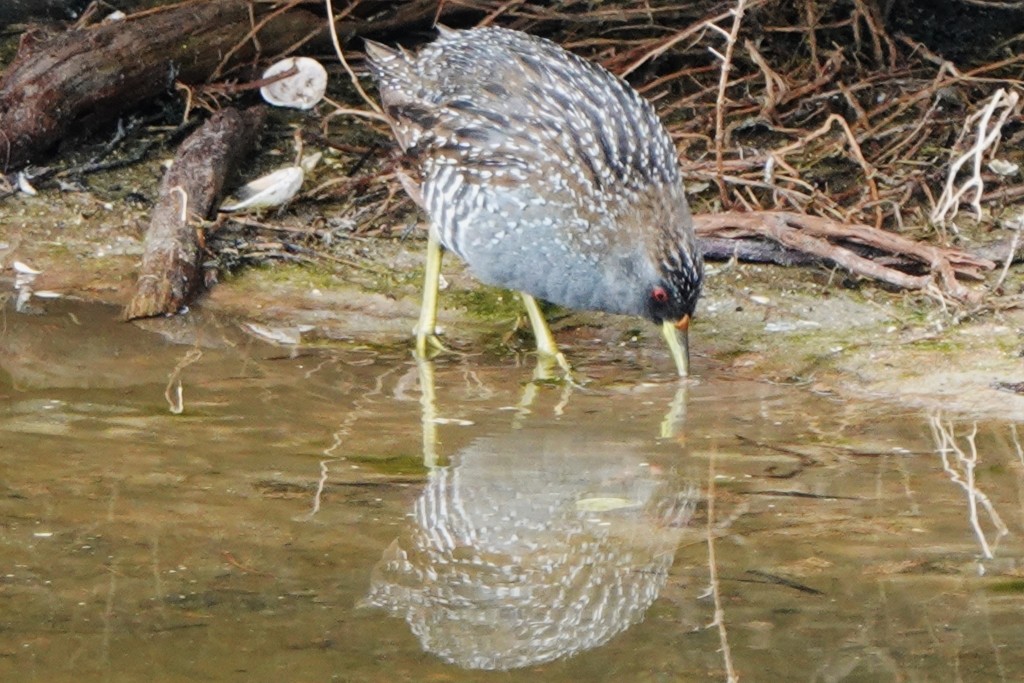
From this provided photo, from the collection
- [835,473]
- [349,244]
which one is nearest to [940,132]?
[349,244]

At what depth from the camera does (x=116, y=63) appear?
6965 mm

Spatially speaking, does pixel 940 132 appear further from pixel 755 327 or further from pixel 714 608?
pixel 714 608

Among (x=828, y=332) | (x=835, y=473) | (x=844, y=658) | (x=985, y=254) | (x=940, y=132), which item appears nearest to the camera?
(x=844, y=658)

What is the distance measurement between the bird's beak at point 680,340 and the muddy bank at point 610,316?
95mm

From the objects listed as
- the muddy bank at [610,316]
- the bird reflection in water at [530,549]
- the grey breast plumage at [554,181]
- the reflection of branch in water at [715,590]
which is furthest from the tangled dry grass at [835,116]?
the reflection of branch in water at [715,590]

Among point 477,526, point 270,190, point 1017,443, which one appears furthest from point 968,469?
point 270,190

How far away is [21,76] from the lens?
6738 mm

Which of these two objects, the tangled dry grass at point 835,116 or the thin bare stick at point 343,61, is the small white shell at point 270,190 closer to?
the tangled dry grass at point 835,116

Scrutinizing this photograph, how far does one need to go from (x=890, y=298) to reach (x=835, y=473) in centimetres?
199

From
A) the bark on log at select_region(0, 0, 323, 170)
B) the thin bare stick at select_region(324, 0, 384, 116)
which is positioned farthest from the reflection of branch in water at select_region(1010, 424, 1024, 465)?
the bark on log at select_region(0, 0, 323, 170)

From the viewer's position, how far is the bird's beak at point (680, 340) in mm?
5238

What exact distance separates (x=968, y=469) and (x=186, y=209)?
3.44m

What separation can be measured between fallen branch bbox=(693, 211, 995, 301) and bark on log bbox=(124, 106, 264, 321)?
2059mm

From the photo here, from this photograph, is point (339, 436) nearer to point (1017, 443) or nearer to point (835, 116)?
point (1017, 443)
